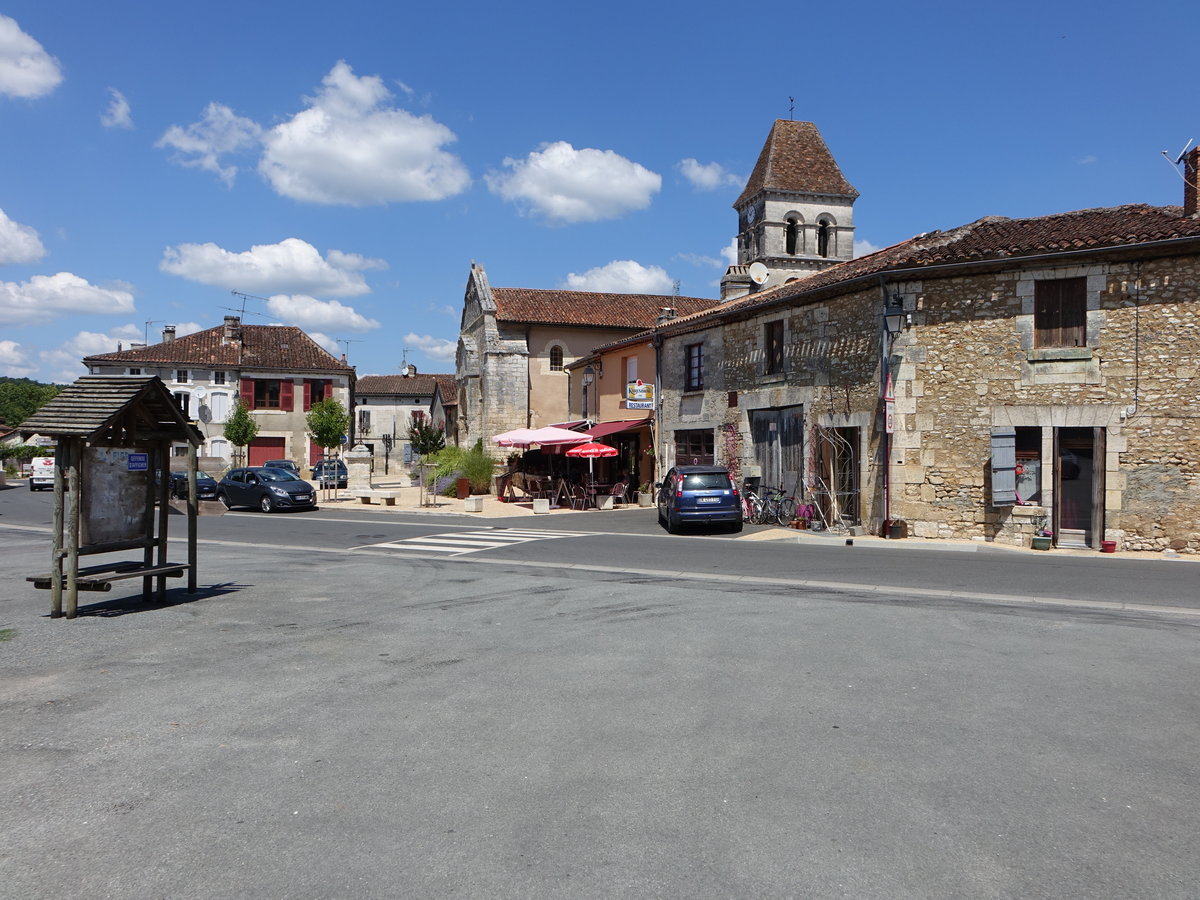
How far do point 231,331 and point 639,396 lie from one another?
102 ft

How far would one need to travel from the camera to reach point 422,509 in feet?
86.6

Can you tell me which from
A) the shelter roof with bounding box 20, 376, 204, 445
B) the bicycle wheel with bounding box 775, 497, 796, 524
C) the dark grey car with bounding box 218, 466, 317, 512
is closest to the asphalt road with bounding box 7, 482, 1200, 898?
the shelter roof with bounding box 20, 376, 204, 445

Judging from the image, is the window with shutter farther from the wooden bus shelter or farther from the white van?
the white van

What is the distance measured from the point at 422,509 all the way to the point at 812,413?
42.4 feet

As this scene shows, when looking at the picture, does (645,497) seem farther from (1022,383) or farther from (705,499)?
(1022,383)

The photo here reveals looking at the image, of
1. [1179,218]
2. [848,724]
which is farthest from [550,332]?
[848,724]

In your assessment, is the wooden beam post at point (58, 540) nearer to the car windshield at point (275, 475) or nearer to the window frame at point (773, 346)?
the window frame at point (773, 346)

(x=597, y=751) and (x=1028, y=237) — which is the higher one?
(x=1028, y=237)

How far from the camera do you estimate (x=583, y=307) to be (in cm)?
3981

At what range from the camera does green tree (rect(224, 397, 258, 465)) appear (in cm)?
4294

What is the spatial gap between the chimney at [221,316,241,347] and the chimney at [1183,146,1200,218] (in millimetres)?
44588

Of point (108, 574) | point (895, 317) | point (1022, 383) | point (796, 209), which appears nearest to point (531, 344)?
point (796, 209)

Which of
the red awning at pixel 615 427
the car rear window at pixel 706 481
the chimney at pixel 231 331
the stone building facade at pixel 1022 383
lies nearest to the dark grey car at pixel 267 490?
the red awning at pixel 615 427

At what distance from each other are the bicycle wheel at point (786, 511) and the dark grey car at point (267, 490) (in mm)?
14063
